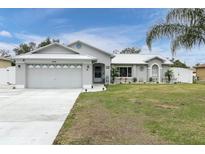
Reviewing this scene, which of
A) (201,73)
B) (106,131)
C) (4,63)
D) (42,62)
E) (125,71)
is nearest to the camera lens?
(106,131)

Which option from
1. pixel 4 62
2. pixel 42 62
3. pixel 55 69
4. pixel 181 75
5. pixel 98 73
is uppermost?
pixel 4 62

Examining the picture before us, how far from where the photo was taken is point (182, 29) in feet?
47.1

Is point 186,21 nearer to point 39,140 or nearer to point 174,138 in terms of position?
point 174,138

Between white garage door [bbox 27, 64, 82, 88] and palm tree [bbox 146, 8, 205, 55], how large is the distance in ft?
37.6

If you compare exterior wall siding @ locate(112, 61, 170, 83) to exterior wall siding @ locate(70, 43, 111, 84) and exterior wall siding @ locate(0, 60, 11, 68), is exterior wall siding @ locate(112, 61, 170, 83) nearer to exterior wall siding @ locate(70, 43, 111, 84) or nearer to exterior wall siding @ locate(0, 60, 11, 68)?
exterior wall siding @ locate(70, 43, 111, 84)

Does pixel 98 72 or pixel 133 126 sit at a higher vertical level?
pixel 98 72

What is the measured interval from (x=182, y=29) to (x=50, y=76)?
13644 mm

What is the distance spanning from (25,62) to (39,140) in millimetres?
18213

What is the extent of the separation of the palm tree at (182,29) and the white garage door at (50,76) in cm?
1146

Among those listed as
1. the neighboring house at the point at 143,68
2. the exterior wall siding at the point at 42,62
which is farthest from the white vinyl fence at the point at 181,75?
the exterior wall siding at the point at 42,62

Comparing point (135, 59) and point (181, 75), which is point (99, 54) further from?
point (181, 75)

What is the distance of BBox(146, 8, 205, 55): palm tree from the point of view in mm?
13672

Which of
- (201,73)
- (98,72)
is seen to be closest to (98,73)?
(98,72)
